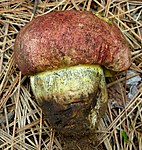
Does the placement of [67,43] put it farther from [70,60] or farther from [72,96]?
[72,96]

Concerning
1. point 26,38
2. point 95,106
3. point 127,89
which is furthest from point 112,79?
point 26,38

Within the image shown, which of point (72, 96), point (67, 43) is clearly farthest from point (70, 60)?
point (72, 96)

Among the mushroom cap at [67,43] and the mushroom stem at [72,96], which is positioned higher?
the mushroom cap at [67,43]

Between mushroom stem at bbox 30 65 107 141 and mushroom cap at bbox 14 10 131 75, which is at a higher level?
mushroom cap at bbox 14 10 131 75

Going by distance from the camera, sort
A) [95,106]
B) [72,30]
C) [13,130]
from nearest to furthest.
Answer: [72,30] < [95,106] < [13,130]

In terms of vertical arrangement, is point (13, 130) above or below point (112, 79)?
below

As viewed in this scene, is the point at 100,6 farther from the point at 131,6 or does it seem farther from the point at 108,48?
the point at 108,48
